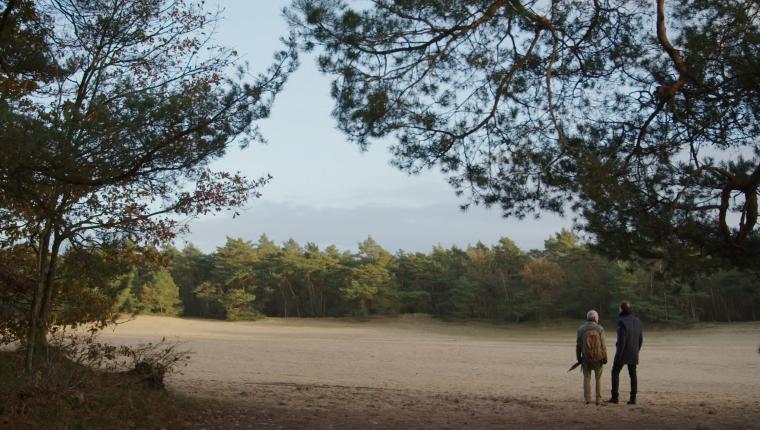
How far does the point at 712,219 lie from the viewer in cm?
746

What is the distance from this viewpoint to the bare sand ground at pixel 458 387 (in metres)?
7.51

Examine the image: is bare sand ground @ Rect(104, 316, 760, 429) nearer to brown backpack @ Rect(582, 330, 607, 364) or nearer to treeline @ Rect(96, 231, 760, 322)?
brown backpack @ Rect(582, 330, 607, 364)

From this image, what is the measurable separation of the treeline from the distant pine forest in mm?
88

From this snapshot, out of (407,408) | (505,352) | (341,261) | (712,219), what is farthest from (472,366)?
(341,261)

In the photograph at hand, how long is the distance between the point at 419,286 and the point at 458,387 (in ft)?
139

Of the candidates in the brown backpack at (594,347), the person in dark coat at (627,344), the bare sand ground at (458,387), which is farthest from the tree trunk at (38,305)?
the person in dark coat at (627,344)

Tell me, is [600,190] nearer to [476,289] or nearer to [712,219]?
[712,219]

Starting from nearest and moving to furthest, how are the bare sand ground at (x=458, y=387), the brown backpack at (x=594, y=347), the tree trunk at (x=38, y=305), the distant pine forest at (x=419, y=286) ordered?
the tree trunk at (x=38, y=305)
the bare sand ground at (x=458, y=387)
the brown backpack at (x=594, y=347)
the distant pine forest at (x=419, y=286)

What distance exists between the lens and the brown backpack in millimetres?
8922

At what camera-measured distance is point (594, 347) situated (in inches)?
352

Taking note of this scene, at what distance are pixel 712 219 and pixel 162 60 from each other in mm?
7257

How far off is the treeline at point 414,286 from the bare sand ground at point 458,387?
26.2 feet

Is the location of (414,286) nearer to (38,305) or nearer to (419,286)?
(419,286)

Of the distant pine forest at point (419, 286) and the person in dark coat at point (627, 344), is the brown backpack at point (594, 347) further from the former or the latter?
the distant pine forest at point (419, 286)
